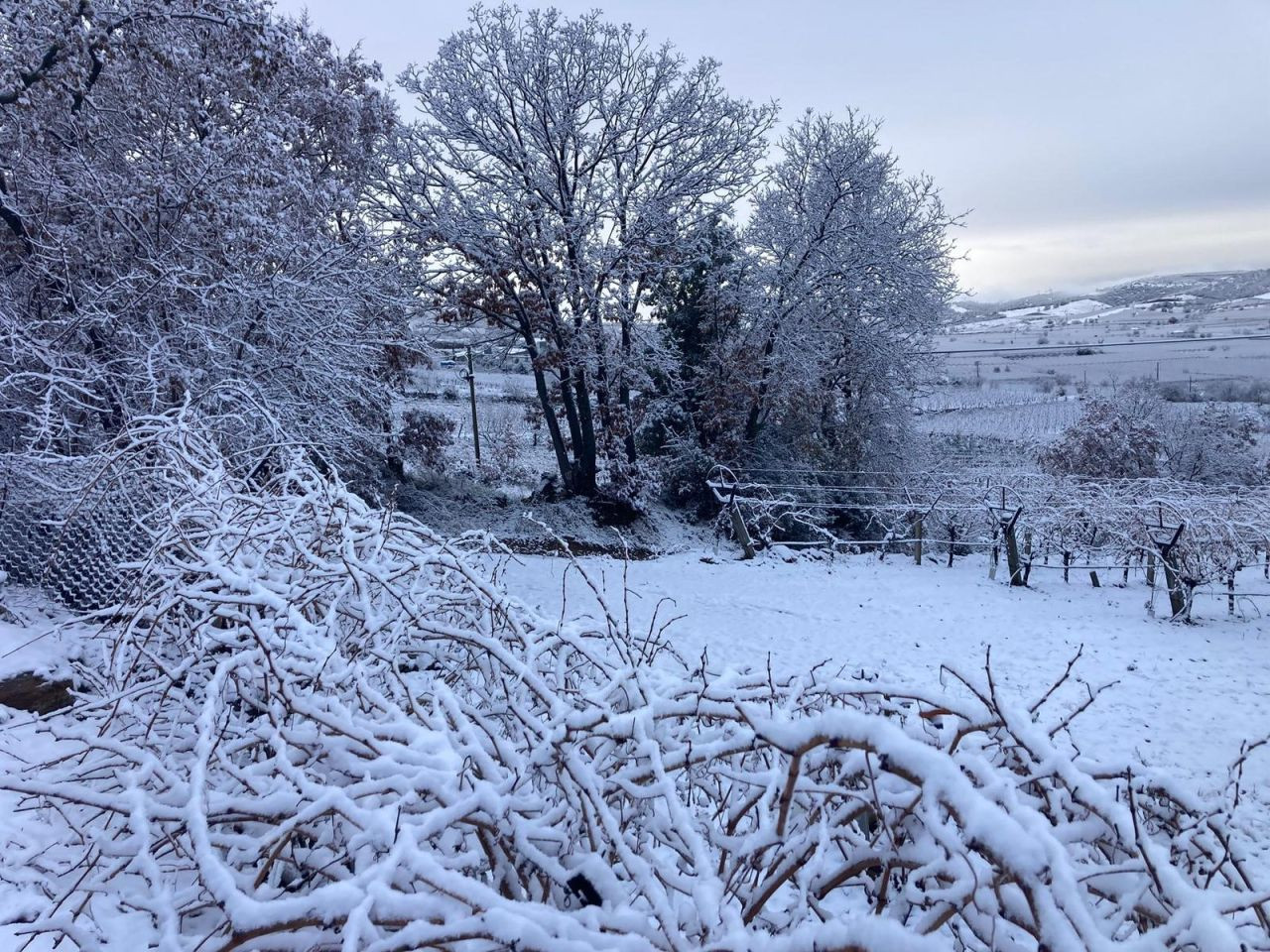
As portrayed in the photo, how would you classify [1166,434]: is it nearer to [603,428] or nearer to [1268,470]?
[1268,470]

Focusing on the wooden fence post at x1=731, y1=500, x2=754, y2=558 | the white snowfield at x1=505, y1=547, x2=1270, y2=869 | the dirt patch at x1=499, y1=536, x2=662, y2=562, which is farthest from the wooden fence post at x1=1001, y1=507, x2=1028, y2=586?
the dirt patch at x1=499, y1=536, x2=662, y2=562

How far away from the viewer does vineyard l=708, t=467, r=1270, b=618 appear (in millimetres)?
9289

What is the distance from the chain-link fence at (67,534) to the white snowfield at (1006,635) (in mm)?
3788

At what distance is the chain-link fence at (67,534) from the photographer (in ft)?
17.1

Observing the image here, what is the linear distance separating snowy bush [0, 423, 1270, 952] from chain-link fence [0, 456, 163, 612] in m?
3.04

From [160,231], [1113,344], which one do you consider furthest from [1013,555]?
[1113,344]

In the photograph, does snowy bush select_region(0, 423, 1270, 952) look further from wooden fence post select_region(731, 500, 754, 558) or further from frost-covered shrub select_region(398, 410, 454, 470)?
frost-covered shrub select_region(398, 410, 454, 470)

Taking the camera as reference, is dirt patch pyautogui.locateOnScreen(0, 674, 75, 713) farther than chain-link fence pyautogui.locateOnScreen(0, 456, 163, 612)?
No

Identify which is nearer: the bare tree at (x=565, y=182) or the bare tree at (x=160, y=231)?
the bare tree at (x=160, y=231)

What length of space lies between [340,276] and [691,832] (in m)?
9.78

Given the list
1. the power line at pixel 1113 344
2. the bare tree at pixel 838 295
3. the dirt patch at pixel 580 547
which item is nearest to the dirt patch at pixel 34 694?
the dirt patch at pixel 580 547

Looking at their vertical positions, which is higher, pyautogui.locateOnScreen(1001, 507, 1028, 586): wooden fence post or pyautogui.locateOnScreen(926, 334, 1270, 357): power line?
pyautogui.locateOnScreen(926, 334, 1270, 357): power line

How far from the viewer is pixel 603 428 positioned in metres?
15.4

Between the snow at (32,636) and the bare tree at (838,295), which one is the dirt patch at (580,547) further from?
the snow at (32,636)
